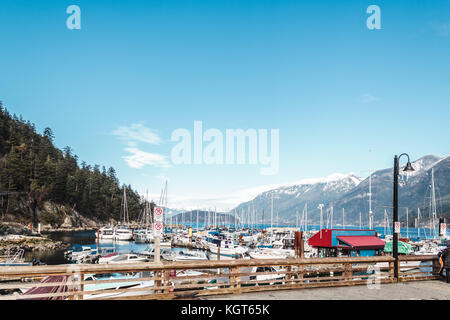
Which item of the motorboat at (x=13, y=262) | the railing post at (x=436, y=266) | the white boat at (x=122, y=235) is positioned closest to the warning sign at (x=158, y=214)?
the railing post at (x=436, y=266)

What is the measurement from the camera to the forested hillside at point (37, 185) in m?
120

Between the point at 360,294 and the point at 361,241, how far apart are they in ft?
64.0

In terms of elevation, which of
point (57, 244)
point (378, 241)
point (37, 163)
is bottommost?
point (57, 244)

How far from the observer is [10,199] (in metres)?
116

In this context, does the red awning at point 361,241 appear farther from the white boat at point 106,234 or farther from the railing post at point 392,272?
the white boat at point 106,234

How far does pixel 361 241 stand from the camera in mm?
31500

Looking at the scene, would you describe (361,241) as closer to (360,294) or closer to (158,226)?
(360,294)

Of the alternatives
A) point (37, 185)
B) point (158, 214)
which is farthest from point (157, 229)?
point (37, 185)

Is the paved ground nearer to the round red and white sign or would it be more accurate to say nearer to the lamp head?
the round red and white sign

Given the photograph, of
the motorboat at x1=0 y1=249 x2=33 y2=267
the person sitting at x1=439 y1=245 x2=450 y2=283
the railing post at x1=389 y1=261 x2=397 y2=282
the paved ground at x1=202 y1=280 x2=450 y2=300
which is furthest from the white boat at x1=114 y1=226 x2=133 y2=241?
the paved ground at x1=202 y1=280 x2=450 y2=300

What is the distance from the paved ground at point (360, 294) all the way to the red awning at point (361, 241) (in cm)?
1449
